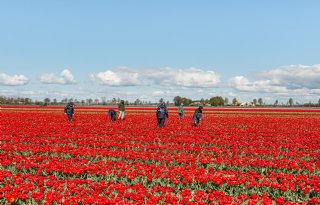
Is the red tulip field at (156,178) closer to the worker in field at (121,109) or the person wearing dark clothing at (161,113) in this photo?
the person wearing dark clothing at (161,113)

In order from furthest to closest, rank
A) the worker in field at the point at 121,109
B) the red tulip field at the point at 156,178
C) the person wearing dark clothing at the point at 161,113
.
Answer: the worker in field at the point at 121,109 < the person wearing dark clothing at the point at 161,113 < the red tulip field at the point at 156,178

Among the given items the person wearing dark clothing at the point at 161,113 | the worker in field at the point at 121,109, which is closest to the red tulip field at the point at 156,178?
the person wearing dark clothing at the point at 161,113

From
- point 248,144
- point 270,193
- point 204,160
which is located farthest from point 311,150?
point 270,193

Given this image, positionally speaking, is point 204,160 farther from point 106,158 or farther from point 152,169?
point 106,158

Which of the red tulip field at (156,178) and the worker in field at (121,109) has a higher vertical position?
the worker in field at (121,109)

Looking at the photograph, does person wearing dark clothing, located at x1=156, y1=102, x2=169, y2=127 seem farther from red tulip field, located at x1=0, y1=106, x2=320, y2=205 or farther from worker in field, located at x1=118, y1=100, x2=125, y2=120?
red tulip field, located at x1=0, y1=106, x2=320, y2=205

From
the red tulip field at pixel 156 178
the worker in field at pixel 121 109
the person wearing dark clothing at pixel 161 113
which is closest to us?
the red tulip field at pixel 156 178

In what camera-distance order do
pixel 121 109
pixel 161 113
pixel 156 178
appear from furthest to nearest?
pixel 121 109 < pixel 161 113 < pixel 156 178

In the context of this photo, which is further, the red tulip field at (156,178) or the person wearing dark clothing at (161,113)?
the person wearing dark clothing at (161,113)

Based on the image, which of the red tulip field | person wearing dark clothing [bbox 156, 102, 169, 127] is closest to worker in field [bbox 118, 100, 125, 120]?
A: person wearing dark clothing [bbox 156, 102, 169, 127]

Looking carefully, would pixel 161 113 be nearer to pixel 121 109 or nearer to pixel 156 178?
pixel 121 109

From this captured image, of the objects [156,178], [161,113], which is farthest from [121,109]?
[156,178]

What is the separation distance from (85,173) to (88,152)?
9.99 ft

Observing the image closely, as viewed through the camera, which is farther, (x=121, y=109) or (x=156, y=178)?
(x=121, y=109)
